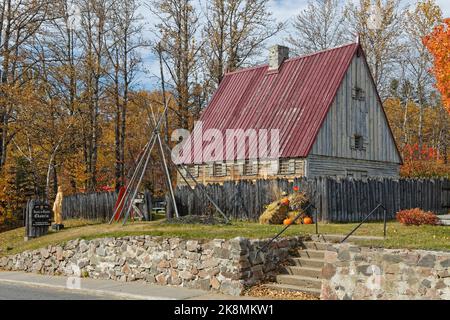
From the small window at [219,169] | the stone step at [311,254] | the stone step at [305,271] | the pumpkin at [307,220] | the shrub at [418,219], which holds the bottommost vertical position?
the stone step at [305,271]

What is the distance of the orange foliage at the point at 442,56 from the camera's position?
88.5ft

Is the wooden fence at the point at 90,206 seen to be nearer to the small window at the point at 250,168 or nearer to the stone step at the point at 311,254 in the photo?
the small window at the point at 250,168

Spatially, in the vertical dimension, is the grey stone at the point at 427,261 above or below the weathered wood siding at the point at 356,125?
below

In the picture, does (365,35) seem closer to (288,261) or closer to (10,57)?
(10,57)

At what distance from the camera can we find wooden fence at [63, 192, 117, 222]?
25.0m

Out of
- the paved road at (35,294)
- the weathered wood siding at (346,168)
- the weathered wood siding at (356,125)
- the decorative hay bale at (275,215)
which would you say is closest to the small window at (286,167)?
the weathered wood siding at (346,168)

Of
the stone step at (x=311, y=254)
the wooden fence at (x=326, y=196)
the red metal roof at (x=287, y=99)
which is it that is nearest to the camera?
the stone step at (x=311, y=254)

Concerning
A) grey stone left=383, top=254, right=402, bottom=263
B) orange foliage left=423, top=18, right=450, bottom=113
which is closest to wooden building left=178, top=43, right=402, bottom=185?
orange foliage left=423, top=18, right=450, bottom=113

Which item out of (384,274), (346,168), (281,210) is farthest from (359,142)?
(384,274)

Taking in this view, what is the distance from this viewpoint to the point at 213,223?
18.4 meters

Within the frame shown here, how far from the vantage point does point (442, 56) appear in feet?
91.8

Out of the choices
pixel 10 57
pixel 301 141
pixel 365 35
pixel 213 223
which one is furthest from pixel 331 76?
pixel 10 57

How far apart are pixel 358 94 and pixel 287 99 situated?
3.87m

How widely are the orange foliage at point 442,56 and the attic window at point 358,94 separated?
379 cm
